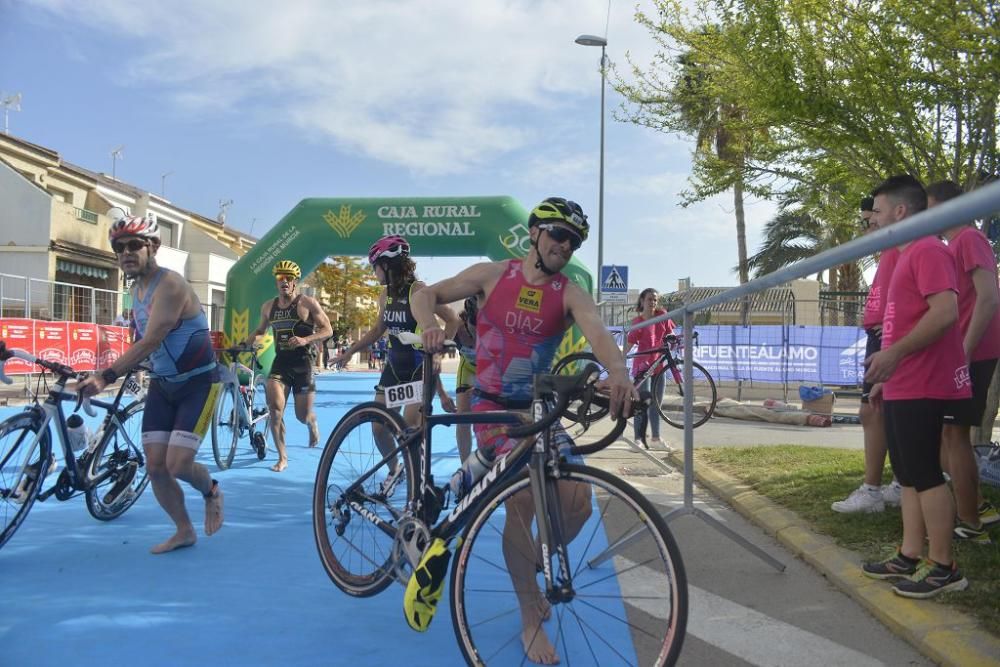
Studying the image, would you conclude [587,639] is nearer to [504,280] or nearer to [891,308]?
[504,280]

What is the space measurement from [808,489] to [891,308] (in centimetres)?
250

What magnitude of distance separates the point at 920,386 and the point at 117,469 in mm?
4956

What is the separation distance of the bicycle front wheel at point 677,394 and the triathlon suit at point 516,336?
5.26m

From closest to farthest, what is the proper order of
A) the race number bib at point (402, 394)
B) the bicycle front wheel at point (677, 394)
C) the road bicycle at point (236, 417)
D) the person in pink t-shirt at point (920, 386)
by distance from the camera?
1. the person in pink t-shirt at point (920, 386)
2. the race number bib at point (402, 394)
3. the road bicycle at point (236, 417)
4. the bicycle front wheel at point (677, 394)

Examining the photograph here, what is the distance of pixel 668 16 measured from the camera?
8156 millimetres

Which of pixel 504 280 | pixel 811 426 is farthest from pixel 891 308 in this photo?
pixel 811 426

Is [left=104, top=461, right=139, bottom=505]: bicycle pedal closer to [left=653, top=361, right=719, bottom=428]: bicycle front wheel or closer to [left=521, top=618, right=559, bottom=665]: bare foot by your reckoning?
[left=521, top=618, right=559, bottom=665]: bare foot

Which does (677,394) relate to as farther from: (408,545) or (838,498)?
(408,545)

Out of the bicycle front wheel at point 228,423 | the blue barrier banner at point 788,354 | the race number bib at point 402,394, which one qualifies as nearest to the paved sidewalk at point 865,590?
the race number bib at point 402,394

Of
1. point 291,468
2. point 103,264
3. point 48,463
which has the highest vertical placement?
point 103,264

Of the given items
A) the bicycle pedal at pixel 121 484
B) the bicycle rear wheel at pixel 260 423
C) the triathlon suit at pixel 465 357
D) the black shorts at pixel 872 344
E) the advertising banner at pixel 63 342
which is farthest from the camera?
the advertising banner at pixel 63 342

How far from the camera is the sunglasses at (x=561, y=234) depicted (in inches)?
124

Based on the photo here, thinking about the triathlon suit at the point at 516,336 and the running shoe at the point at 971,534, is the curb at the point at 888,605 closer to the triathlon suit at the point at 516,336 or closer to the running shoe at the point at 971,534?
the running shoe at the point at 971,534

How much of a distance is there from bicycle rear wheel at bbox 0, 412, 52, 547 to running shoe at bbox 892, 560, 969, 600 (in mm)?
4580
